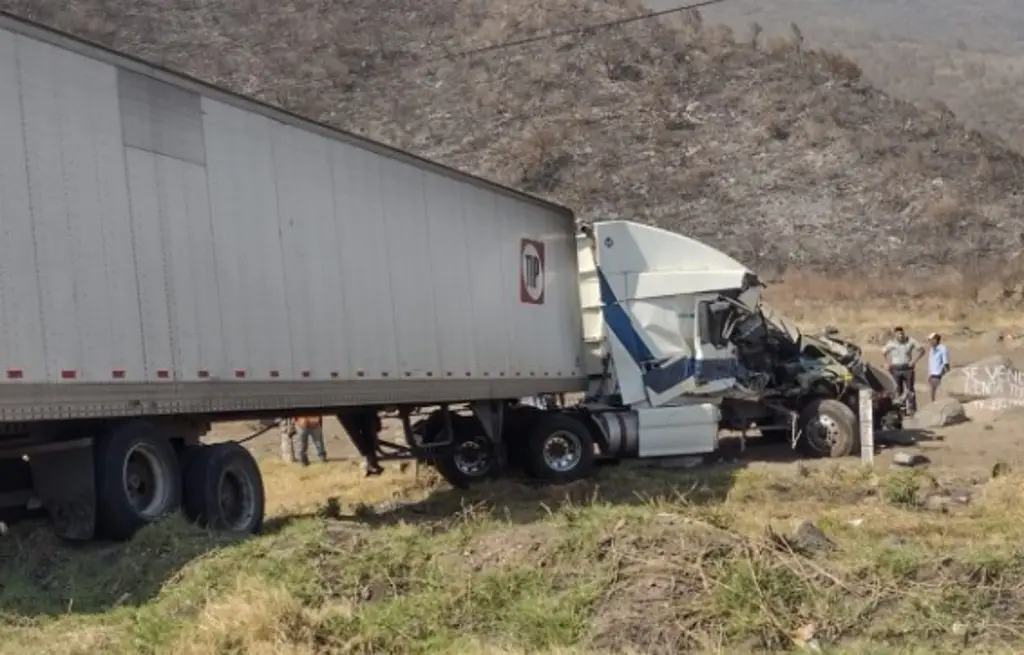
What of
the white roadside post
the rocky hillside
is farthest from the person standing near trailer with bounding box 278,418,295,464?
the rocky hillside

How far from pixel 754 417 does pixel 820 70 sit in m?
32.9

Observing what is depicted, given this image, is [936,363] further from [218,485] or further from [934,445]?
[218,485]

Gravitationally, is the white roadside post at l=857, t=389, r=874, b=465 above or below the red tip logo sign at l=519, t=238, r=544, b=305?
below

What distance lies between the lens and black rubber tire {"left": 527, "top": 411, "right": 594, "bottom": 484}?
17.9 meters

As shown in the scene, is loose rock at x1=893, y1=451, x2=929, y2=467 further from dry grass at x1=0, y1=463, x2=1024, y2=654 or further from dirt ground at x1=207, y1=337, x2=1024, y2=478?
dry grass at x1=0, y1=463, x2=1024, y2=654

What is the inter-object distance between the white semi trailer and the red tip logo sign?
0.04m

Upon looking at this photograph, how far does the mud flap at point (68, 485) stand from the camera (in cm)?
1014

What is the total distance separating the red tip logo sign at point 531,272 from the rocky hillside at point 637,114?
79.6ft

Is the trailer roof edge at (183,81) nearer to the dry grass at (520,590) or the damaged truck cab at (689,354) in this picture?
the dry grass at (520,590)

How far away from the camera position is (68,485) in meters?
10.3

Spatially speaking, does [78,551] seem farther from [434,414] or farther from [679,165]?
[679,165]

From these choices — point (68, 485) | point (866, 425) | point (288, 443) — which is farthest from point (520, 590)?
point (288, 443)

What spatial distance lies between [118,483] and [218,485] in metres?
1.19

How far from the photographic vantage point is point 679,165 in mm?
45000
